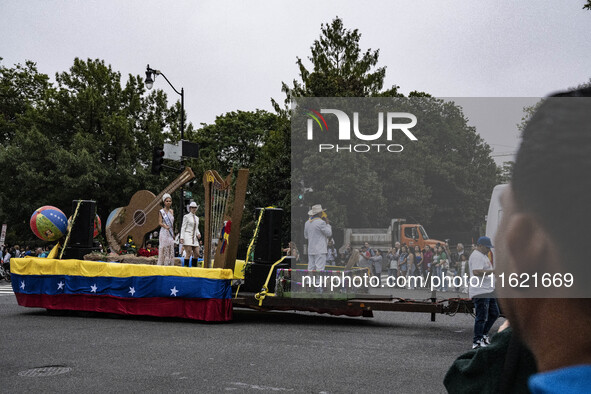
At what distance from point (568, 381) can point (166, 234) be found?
38.4 ft

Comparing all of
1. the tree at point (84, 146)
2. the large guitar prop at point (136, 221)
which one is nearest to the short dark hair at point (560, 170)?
the large guitar prop at point (136, 221)

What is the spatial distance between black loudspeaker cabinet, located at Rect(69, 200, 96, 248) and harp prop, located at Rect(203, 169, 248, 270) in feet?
9.43

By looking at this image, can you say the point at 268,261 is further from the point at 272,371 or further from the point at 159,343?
the point at 272,371

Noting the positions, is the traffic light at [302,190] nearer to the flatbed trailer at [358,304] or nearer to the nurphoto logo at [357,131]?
the nurphoto logo at [357,131]

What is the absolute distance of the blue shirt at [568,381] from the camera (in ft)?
1.59

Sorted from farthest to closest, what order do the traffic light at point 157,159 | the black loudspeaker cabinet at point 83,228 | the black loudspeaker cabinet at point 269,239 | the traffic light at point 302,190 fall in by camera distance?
the traffic light at point 302,190
the traffic light at point 157,159
the black loudspeaker cabinet at point 83,228
the black loudspeaker cabinet at point 269,239

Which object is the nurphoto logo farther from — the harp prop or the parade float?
the parade float

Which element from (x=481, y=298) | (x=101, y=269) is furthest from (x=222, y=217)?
(x=481, y=298)

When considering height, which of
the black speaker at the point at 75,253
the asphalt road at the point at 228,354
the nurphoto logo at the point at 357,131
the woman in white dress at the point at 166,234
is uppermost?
the nurphoto logo at the point at 357,131

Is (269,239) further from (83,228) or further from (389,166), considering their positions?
(389,166)

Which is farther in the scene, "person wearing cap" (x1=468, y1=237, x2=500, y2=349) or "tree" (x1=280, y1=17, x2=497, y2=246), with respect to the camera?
"tree" (x1=280, y1=17, x2=497, y2=246)

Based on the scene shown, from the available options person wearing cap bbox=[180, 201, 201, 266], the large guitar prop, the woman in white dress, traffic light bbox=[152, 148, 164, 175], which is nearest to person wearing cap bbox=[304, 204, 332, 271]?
person wearing cap bbox=[180, 201, 201, 266]

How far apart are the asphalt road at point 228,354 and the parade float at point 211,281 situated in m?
0.36

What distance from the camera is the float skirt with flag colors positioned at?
1017 cm
